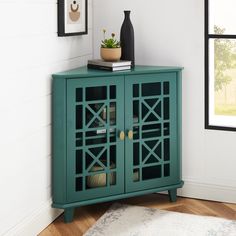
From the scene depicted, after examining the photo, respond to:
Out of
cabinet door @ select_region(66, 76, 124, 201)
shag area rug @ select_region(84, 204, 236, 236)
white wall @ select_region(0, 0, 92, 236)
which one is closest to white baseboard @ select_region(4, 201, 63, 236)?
white wall @ select_region(0, 0, 92, 236)

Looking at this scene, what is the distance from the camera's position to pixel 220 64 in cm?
327

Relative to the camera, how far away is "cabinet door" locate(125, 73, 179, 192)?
305 centimetres

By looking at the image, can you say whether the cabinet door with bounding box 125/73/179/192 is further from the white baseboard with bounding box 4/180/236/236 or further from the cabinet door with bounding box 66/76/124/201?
the white baseboard with bounding box 4/180/236/236

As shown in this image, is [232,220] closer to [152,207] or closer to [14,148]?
[152,207]

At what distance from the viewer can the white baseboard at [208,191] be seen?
10.7ft

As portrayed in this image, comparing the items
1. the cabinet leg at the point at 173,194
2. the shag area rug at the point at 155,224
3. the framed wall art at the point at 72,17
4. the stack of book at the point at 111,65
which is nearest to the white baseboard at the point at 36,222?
the shag area rug at the point at 155,224

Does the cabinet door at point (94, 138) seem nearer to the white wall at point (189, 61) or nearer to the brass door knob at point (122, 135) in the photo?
the brass door knob at point (122, 135)

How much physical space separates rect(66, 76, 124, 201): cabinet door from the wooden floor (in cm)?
15

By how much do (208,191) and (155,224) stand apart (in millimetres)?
607

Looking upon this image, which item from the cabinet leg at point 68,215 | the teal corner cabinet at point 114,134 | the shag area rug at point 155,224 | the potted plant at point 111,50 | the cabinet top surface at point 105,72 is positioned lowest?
the shag area rug at point 155,224

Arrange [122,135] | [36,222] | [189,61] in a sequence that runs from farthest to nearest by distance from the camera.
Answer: [189,61]
[122,135]
[36,222]
